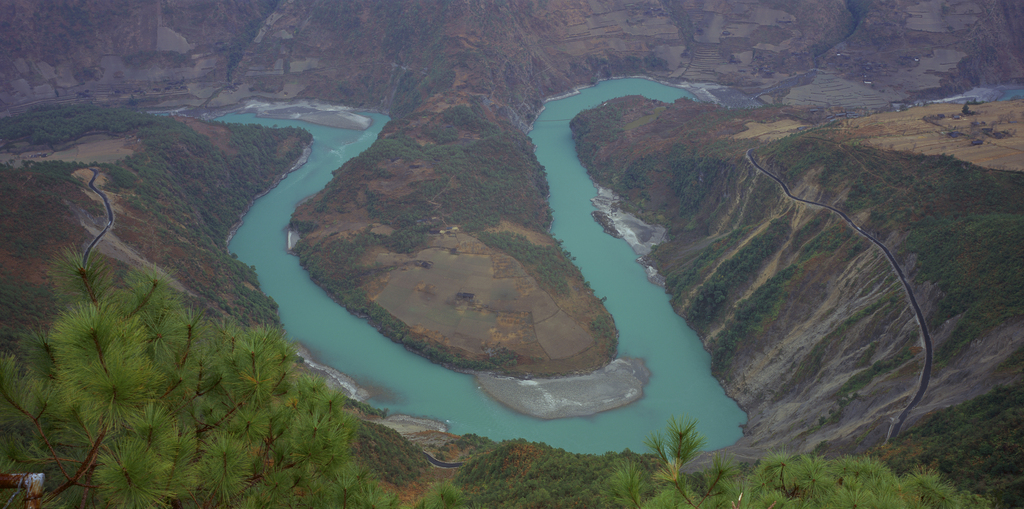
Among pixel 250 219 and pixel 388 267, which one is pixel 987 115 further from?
pixel 250 219

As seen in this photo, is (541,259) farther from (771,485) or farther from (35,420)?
(35,420)

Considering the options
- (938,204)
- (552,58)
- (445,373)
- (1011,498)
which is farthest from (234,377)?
(552,58)

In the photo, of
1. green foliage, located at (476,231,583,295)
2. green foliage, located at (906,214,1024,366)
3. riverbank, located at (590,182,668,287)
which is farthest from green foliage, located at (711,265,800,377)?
green foliage, located at (476,231,583,295)

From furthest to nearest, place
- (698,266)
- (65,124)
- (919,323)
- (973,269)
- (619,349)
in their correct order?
(65,124), (698,266), (619,349), (919,323), (973,269)

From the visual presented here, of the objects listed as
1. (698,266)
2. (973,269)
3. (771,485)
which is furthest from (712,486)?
(698,266)

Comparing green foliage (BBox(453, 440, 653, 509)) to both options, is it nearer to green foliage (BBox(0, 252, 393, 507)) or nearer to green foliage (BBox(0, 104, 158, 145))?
green foliage (BBox(0, 252, 393, 507))

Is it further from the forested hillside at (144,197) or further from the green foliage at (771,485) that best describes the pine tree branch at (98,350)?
the forested hillside at (144,197)
